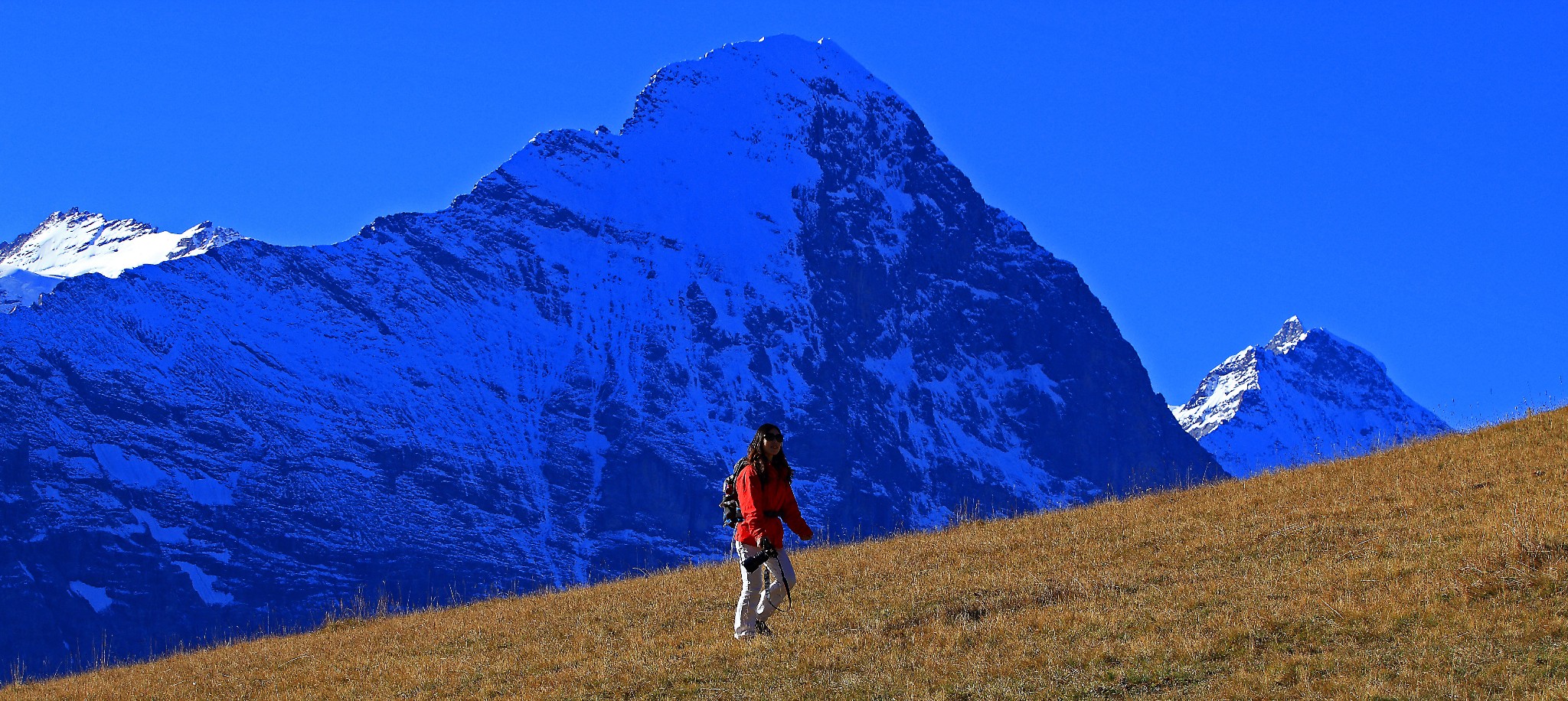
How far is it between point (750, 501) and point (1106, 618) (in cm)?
361

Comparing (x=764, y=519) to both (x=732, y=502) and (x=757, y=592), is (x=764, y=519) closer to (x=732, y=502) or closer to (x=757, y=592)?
(x=732, y=502)

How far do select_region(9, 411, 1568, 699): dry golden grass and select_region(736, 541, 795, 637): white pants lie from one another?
0.96ft

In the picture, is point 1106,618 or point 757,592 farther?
point 757,592

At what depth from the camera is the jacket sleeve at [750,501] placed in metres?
15.8

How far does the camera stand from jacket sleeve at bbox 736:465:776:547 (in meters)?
15.8

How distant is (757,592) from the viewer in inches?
648

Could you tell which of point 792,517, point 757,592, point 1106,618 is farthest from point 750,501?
point 1106,618

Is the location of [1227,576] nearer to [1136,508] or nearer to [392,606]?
[1136,508]

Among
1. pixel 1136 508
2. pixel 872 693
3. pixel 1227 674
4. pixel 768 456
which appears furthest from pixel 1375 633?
pixel 1136 508

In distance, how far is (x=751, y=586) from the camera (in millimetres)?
16406

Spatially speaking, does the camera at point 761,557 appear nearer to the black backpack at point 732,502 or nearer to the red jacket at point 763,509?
the red jacket at point 763,509

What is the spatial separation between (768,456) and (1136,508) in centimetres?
911

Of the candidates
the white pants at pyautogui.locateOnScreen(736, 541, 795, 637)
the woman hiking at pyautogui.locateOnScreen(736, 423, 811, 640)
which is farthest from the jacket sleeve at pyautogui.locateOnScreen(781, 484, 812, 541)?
the white pants at pyautogui.locateOnScreen(736, 541, 795, 637)

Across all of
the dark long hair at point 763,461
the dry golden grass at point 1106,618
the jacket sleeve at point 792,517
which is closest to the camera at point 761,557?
the jacket sleeve at point 792,517
